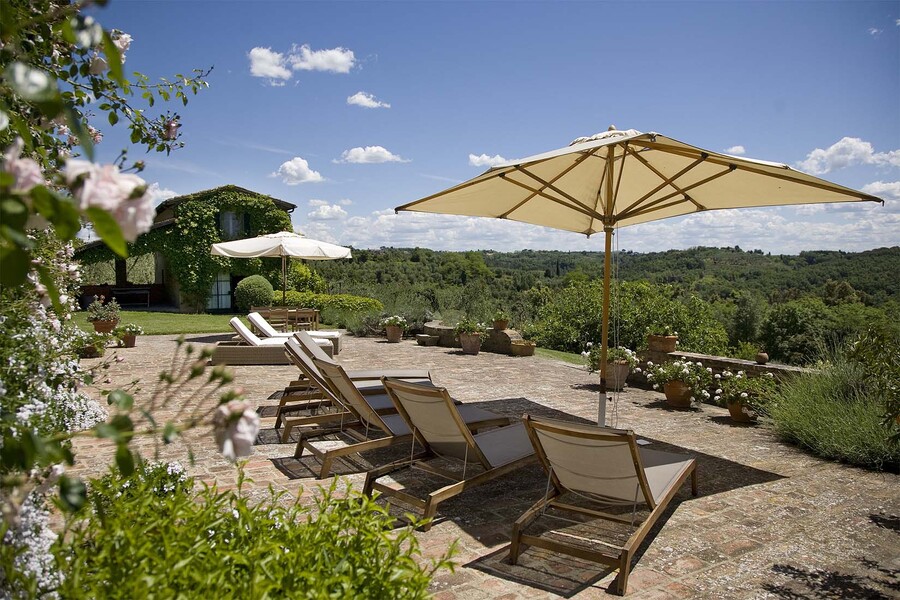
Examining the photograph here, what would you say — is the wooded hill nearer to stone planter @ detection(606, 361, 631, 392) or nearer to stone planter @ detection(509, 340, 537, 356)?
stone planter @ detection(509, 340, 537, 356)

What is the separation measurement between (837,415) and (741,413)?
48.9 inches

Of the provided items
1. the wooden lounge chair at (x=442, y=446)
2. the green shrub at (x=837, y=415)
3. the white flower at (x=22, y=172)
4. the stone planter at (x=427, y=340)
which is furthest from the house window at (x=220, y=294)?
the white flower at (x=22, y=172)

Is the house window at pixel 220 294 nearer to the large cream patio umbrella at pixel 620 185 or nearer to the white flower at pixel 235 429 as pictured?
the large cream patio umbrella at pixel 620 185

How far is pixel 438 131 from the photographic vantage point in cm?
1792

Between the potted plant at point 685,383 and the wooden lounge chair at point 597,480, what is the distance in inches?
155

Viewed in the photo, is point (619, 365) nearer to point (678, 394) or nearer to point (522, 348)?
point (678, 394)

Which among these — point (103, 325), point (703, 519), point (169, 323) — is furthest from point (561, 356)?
point (169, 323)

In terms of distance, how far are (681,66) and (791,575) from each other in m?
10.2

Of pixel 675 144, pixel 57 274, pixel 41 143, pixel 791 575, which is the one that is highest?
pixel 675 144

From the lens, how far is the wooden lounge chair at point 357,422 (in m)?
4.82

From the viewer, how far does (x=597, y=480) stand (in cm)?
358

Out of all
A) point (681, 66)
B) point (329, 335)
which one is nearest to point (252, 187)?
point (329, 335)

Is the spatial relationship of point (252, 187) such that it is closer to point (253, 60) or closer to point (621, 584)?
point (253, 60)

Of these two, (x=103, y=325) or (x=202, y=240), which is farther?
(x=202, y=240)
